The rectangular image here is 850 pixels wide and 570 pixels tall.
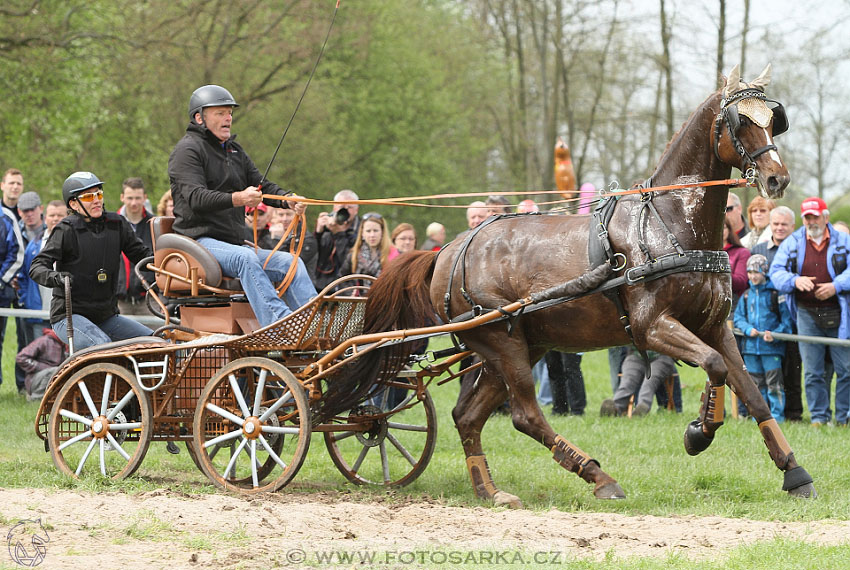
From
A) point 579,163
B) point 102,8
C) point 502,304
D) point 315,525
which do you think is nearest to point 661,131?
point 579,163

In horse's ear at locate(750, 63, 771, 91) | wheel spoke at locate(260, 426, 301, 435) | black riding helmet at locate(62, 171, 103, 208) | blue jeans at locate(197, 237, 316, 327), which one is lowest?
wheel spoke at locate(260, 426, 301, 435)

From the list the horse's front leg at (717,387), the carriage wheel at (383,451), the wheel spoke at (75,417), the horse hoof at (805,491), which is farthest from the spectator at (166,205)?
the horse hoof at (805,491)

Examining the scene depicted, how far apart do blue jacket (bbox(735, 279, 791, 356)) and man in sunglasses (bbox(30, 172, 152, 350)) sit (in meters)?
5.71

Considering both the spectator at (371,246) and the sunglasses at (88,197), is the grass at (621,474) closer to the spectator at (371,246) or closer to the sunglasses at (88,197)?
the spectator at (371,246)

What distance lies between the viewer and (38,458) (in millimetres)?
8180

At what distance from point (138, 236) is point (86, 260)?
108 inches

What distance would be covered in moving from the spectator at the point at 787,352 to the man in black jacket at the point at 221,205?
5.10 meters

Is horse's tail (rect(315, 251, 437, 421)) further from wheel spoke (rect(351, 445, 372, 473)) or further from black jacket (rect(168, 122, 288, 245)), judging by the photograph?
black jacket (rect(168, 122, 288, 245))

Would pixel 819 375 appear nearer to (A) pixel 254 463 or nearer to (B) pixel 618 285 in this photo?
(B) pixel 618 285

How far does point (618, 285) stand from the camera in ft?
21.2

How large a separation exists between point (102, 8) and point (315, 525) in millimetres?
17414

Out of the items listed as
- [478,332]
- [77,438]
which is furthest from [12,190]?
A: [478,332]

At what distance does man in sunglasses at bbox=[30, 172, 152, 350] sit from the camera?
774 cm

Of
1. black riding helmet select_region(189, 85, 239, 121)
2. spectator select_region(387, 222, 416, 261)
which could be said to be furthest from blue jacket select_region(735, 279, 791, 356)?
black riding helmet select_region(189, 85, 239, 121)
